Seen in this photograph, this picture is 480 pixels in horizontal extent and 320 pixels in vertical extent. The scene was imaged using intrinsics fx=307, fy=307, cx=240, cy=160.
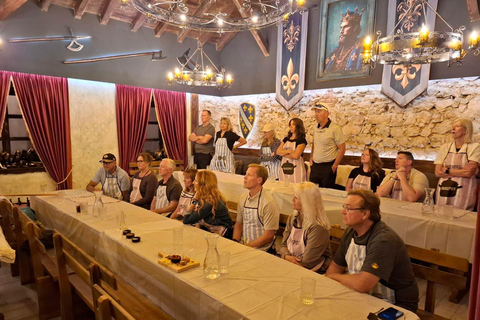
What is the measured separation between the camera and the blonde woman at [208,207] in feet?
9.95

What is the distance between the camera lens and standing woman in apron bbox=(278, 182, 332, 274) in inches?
92.8

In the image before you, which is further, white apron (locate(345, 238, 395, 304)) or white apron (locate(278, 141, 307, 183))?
white apron (locate(278, 141, 307, 183))

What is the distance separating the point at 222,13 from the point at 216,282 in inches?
105

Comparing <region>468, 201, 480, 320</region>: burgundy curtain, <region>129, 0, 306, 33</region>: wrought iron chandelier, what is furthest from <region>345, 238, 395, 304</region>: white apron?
<region>129, 0, 306, 33</region>: wrought iron chandelier

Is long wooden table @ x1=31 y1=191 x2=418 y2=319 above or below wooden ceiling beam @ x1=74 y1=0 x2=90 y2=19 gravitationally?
below

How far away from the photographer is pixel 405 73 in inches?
223

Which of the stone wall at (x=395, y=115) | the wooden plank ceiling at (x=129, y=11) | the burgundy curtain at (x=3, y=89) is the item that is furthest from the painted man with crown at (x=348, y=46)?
the burgundy curtain at (x=3, y=89)

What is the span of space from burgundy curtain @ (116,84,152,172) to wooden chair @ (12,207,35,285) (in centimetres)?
431

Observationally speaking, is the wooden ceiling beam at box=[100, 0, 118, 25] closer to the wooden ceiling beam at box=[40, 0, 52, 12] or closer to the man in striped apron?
the wooden ceiling beam at box=[40, 0, 52, 12]

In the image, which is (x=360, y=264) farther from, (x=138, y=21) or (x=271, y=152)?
(x=138, y=21)

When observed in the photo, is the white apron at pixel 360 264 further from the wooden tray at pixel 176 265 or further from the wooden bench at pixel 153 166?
the wooden bench at pixel 153 166

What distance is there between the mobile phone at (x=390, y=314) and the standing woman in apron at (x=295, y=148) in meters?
3.24

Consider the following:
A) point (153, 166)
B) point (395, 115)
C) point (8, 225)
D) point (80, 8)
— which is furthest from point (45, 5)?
point (395, 115)

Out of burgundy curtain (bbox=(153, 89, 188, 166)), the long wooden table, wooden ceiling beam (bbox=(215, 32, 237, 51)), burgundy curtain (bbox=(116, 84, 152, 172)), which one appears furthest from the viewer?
wooden ceiling beam (bbox=(215, 32, 237, 51))
